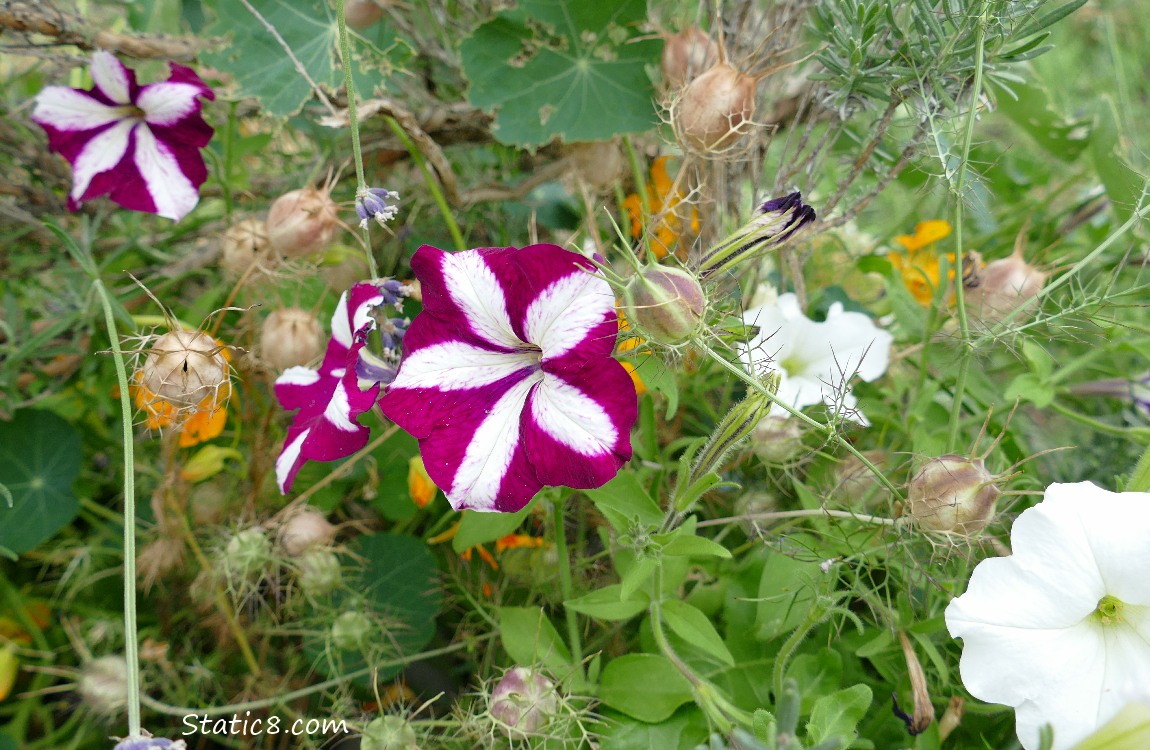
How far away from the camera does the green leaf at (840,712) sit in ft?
1.36

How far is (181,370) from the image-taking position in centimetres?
48

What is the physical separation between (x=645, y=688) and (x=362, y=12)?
0.59m

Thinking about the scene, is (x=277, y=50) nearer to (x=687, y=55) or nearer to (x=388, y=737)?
(x=687, y=55)

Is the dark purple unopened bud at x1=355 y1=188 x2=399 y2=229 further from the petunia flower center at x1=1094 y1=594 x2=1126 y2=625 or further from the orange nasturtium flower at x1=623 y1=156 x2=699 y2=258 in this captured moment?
the petunia flower center at x1=1094 y1=594 x2=1126 y2=625

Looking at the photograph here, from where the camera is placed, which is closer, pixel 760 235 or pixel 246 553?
pixel 760 235

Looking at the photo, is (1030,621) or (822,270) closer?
(1030,621)

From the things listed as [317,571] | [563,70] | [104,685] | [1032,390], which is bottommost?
[104,685]

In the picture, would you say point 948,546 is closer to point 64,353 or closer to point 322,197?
point 322,197

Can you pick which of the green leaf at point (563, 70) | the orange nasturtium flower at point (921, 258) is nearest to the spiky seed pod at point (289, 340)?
the green leaf at point (563, 70)

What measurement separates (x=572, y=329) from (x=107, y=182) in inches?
17.2

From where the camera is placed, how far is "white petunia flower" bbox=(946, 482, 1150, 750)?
1.30ft

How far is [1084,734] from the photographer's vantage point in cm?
39

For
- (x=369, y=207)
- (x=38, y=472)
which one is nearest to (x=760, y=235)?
(x=369, y=207)

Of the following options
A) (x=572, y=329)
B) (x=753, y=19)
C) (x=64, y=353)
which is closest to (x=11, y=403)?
(x=64, y=353)
